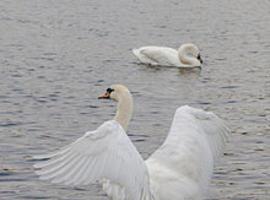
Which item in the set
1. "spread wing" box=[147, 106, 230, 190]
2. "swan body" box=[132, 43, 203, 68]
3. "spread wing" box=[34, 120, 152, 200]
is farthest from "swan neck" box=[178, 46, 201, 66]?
"spread wing" box=[34, 120, 152, 200]

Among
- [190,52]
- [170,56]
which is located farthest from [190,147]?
[170,56]

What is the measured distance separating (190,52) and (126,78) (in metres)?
2.64

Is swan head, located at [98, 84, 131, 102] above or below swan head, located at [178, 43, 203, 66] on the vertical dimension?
above

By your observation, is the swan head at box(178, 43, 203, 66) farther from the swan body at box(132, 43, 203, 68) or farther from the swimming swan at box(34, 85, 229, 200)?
the swimming swan at box(34, 85, 229, 200)

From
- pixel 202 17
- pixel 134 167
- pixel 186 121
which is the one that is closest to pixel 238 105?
pixel 186 121

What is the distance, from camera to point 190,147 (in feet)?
29.8

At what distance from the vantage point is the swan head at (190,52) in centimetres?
2049

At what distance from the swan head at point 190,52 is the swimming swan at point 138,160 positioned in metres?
9.82

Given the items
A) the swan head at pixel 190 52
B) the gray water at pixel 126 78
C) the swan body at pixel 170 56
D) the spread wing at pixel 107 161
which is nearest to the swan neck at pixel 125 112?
the gray water at pixel 126 78

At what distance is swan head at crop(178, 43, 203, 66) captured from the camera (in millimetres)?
20489

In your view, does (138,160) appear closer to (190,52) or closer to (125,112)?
(125,112)

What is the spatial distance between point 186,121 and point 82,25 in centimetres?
1455

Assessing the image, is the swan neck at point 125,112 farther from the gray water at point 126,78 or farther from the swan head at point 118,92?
the gray water at point 126,78

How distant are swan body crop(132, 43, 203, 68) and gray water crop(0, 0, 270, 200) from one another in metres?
0.27
